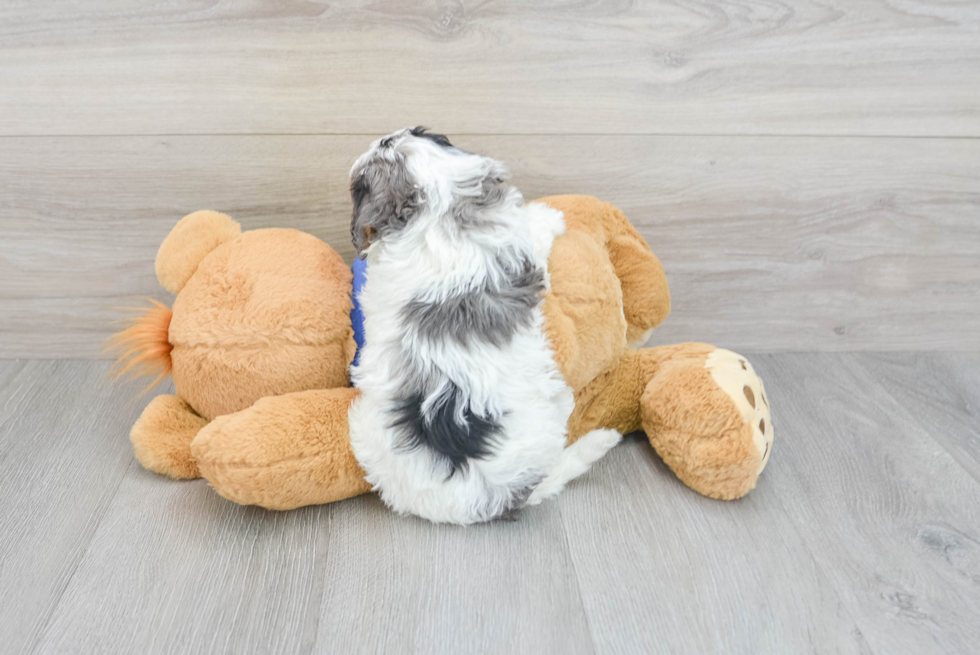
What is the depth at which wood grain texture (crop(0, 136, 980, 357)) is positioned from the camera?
0.98m

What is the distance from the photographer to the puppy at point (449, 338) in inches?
27.4

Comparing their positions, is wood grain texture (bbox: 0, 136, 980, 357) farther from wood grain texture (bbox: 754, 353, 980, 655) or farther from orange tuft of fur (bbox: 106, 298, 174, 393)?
orange tuft of fur (bbox: 106, 298, 174, 393)

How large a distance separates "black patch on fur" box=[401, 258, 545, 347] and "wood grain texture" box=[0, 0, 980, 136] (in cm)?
35

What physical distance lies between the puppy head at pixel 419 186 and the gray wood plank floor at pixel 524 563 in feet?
1.08

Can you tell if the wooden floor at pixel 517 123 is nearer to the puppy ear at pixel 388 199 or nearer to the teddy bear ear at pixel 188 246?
the teddy bear ear at pixel 188 246

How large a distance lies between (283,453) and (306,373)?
11 centimetres

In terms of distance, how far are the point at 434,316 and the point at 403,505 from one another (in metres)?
0.22

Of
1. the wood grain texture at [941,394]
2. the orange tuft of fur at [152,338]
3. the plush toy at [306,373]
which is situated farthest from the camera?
the wood grain texture at [941,394]

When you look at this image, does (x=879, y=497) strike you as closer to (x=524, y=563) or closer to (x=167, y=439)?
(x=524, y=563)

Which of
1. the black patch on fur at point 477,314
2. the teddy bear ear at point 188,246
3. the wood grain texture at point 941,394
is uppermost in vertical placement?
the black patch on fur at point 477,314

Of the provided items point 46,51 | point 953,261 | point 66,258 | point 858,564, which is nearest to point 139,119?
point 46,51

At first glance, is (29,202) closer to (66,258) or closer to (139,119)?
(66,258)

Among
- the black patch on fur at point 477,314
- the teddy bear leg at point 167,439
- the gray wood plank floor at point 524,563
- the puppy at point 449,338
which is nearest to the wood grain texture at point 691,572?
the gray wood plank floor at point 524,563

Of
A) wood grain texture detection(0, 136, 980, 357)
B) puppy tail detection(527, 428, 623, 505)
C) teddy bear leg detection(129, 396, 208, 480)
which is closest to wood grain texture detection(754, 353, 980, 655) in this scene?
wood grain texture detection(0, 136, 980, 357)
